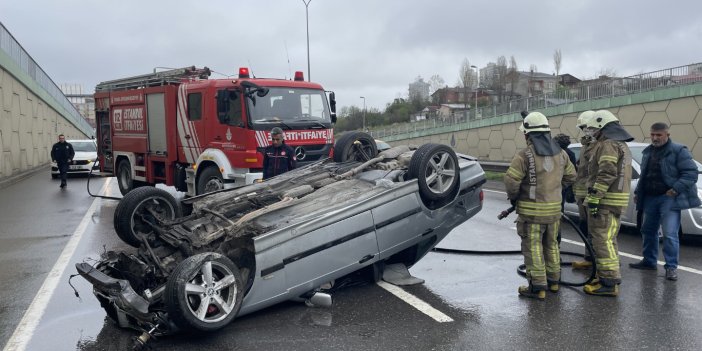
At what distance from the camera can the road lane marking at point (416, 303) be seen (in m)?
4.60

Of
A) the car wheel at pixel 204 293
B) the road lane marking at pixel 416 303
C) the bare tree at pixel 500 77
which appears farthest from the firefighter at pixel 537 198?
the bare tree at pixel 500 77

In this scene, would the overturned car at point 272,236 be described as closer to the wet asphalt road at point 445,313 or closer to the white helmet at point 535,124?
the wet asphalt road at point 445,313

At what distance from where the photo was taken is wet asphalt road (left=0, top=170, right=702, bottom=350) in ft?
13.4

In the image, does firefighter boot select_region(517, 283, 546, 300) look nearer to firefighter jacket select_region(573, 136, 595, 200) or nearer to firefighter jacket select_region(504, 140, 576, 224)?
firefighter jacket select_region(504, 140, 576, 224)

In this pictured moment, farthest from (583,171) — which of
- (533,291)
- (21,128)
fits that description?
→ (21,128)

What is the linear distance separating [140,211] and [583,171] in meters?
4.55

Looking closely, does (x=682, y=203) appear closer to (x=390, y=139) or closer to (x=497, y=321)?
(x=497, y=321)

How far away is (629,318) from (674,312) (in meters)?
0.45

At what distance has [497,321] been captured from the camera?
4520 millimetres

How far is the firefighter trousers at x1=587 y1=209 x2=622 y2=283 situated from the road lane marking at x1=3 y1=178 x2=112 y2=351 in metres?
4.95

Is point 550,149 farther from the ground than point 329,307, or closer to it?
farther from the ground

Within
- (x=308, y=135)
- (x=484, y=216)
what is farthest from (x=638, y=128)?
(x=308, y=135)

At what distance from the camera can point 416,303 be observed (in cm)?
496

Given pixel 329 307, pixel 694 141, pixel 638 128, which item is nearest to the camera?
pixel 329 307
